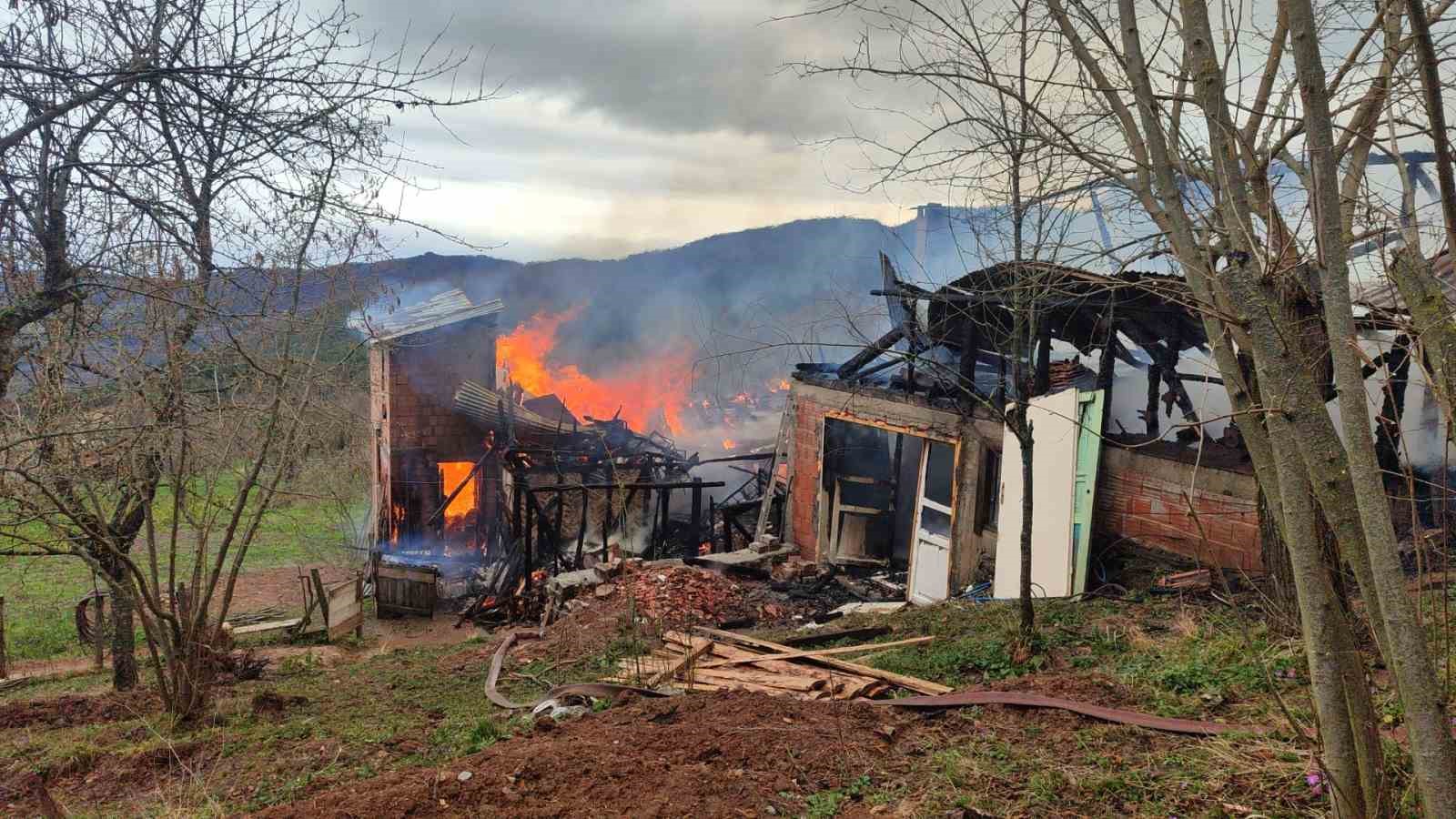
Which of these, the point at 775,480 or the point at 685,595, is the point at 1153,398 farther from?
the point at 775,480

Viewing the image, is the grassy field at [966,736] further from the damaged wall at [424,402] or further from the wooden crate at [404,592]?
the damaged wall at [424,402]

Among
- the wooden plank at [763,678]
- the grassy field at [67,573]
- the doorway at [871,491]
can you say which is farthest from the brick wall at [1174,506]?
the grassy field at [67,573]

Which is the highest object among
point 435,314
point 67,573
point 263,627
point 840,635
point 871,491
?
point 435,314

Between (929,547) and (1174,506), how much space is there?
12.3 ft

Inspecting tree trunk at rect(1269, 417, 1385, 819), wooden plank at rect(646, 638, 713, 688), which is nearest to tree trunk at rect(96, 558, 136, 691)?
wooden plank at rect(646, 638, 713, 688)

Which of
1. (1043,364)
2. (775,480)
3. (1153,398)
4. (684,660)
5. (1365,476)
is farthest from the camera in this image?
(775,480)

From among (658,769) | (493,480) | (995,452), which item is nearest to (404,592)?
(493,480)

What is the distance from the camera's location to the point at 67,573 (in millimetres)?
19156

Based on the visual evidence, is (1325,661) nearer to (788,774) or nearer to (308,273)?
(788,774)

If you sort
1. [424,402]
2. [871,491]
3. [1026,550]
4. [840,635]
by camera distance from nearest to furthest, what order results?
[1026,550]
[840,635]
[871,491]
[424,402]

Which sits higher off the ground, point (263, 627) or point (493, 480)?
point (493, 480)

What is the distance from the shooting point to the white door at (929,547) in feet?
39.0

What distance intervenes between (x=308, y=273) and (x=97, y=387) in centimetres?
215

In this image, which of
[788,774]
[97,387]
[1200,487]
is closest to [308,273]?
[97,387]
